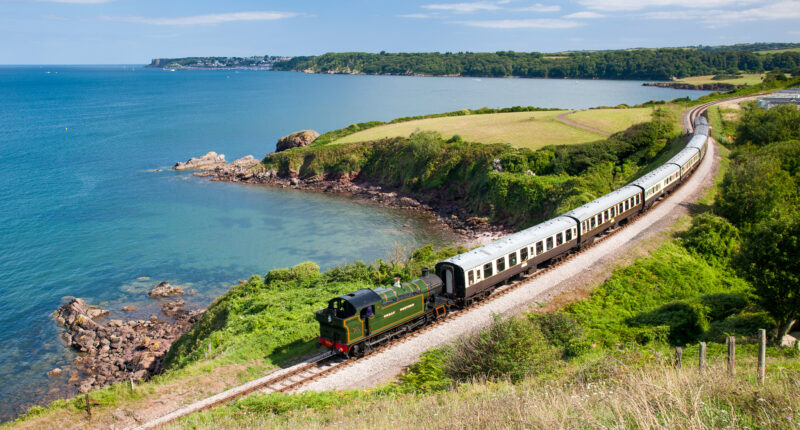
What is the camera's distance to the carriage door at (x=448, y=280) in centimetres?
2453

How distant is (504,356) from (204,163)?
290ft

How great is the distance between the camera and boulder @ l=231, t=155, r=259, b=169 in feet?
302

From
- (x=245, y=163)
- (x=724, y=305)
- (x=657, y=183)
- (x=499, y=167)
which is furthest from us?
(x=245, y=163)

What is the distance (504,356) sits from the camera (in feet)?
51.4

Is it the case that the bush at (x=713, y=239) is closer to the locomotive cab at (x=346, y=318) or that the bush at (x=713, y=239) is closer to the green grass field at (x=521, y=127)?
the locomotive cab at (x=346, y=318)

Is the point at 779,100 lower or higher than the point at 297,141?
higher

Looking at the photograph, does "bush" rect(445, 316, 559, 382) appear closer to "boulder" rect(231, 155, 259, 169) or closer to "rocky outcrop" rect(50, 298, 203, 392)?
"rocky outcrop" rect(50, 298, 203, 392)

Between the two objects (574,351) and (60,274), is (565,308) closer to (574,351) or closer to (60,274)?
(574,351)

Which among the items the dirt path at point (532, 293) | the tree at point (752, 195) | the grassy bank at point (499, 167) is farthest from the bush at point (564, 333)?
the grassy bank at point (499, 167)

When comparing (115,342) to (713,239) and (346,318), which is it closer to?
(346,318)

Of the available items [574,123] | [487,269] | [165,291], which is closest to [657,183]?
[487,269]

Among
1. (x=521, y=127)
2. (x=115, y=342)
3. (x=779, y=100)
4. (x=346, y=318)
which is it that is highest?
(x=779, y=100)

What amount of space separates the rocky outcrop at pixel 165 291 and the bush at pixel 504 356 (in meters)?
32.7

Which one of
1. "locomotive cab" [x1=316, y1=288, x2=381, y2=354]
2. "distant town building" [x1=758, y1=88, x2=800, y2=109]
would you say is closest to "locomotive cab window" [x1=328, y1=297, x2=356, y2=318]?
"locomotive cab" [x1=316, y1=288, x2=381, y2=354]
